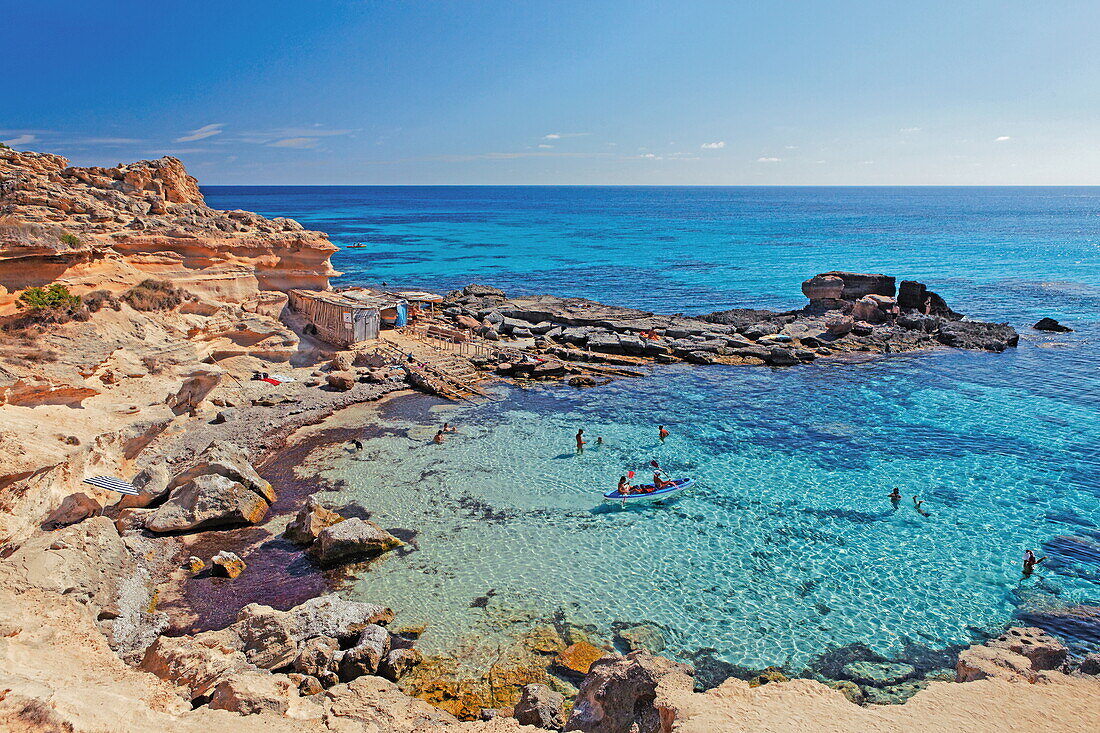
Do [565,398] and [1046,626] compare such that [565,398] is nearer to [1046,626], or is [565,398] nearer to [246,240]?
[246,240]

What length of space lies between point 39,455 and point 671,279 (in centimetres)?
5709

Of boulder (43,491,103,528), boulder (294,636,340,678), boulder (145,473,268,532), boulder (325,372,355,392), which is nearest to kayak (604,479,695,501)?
boulder (294,636,340,678)

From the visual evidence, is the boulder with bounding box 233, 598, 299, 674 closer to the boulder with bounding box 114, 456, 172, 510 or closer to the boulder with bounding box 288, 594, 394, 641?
the boulder with bounding box 288, 594, 394, 641

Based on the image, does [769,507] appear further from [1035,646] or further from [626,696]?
[626,696]

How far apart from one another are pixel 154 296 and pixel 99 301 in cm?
298

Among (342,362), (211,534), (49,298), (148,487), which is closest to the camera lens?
(211,534)

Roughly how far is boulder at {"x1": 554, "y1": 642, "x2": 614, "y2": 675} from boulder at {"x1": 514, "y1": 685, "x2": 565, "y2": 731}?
54.6 inches

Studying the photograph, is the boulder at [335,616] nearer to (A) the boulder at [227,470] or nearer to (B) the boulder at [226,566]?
(B) the boulder at [226,566]

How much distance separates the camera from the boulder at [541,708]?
1033 cm

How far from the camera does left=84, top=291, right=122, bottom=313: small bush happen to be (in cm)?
2005

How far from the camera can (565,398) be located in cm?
2912

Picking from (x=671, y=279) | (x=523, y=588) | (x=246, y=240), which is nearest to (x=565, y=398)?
(x=523, y=588)

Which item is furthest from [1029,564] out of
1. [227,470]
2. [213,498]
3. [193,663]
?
[227,470]

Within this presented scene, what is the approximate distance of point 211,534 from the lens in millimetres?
17031
